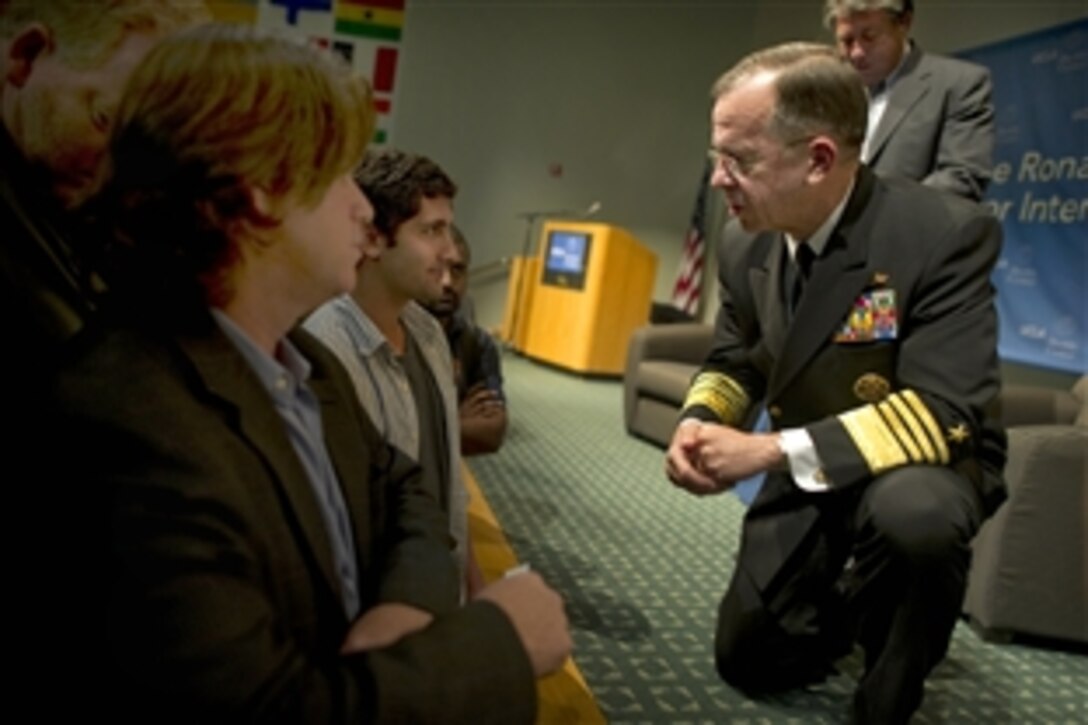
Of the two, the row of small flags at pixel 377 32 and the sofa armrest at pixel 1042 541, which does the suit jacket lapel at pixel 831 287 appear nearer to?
the sofa armrest at pixel 1042 541

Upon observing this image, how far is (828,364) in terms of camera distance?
1574 millimetres

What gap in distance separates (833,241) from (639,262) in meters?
4.56

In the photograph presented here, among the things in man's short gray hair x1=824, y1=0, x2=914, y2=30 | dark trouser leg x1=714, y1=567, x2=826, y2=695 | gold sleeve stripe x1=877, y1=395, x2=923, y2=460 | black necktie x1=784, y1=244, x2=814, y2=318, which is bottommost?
dark trouser leg x1=714, y1=567, x2=826, y2=695

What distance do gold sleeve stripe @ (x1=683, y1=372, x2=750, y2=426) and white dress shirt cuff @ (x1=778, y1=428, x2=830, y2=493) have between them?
276 mm

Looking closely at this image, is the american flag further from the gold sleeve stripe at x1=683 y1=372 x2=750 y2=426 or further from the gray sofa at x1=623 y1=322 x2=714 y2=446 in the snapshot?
the gold sleeve stripe at x1=683 y1=372 x2=750 y2=426

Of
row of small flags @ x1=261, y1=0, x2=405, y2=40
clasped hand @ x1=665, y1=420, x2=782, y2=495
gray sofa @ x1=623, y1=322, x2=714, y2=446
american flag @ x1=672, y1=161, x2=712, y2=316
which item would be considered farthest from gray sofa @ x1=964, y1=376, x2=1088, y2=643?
row of small flags @ x1=261, y1=0, x2=405, y2=40

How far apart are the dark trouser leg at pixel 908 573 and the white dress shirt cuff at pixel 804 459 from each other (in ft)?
0.31

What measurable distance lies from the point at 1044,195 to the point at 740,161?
249 cm

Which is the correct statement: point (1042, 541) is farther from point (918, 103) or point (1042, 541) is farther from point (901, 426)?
point (918, 103)

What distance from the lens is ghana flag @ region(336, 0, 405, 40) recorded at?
6188 millimetres

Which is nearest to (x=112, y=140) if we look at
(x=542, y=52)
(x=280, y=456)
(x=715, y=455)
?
(x=280, y=456)

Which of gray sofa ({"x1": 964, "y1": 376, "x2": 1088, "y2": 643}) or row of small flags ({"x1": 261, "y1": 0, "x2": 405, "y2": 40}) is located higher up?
row of small flags ({"x1": 261, "y1": 0, "x2": 405, "y2": 40})

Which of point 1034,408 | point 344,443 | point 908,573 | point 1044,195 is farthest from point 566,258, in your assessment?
point 344,443

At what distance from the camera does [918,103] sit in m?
→ 2.19
